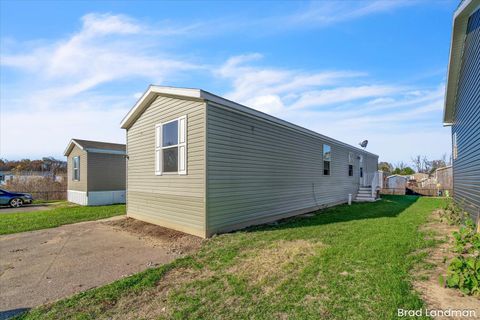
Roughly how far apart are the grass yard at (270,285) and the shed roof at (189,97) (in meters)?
3.43

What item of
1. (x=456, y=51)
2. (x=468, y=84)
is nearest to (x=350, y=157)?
(x=456, y=51)

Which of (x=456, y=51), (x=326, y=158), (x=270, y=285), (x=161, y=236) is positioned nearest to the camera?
(x=270, y=285)

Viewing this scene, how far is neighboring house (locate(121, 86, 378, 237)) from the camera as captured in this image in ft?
21.4

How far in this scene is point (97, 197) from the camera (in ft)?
48.3

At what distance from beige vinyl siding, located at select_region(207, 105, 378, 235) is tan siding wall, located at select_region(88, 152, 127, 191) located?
10.9m

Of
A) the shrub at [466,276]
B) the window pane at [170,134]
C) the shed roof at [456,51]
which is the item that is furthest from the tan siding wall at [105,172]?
the shed roof at [456,51]

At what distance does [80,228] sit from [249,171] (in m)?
5.56

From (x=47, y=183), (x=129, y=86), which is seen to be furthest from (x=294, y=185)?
(x=47, y=183)

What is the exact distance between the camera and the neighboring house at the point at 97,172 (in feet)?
47.8

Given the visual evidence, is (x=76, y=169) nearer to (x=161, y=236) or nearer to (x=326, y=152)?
(x=161, y=236)

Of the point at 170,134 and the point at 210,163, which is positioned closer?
the point at 210,163

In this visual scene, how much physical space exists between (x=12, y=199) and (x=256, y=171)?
15.0 m

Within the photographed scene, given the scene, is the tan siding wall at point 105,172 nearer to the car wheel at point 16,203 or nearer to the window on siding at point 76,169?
the window on siding at point 76,169

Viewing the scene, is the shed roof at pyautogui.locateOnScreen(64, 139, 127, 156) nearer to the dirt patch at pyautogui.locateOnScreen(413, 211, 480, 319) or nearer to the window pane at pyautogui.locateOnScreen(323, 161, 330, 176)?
the window pane at pyautogui.locateOnScreen(323, 161, 330, 176)
